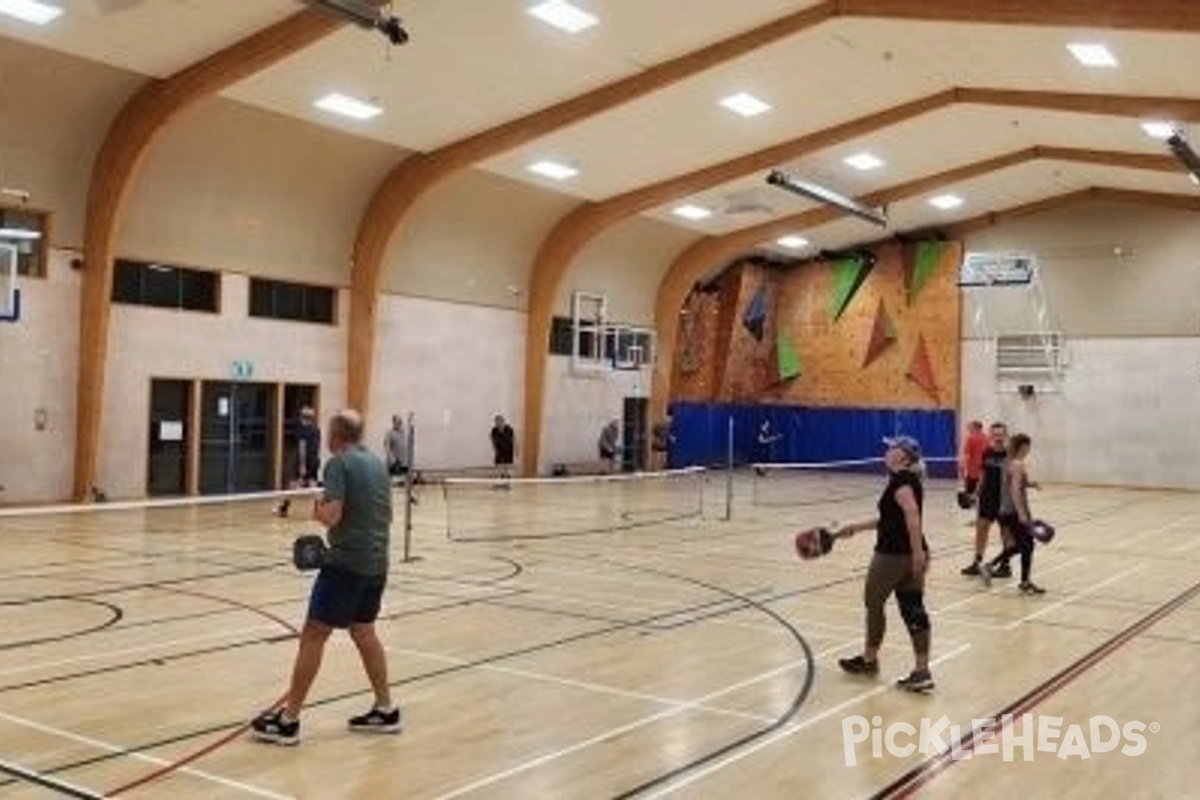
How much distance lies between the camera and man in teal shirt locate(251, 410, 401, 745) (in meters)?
6.57

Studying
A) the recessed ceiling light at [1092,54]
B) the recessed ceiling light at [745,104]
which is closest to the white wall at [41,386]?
the recessed ceiling light at [745,104]

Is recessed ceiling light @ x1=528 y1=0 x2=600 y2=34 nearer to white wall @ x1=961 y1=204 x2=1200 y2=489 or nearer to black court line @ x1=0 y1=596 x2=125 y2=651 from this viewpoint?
black court line @ x1=0 y1=596 x2=125 y2=651

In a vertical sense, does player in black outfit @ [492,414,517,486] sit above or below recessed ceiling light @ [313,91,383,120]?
below

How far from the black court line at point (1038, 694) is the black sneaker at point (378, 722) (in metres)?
2.73

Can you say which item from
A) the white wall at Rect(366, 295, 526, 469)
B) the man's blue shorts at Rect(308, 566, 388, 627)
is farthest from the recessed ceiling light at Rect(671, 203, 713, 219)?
the man's blue shorts at Rect(308, 566, 388, 627)

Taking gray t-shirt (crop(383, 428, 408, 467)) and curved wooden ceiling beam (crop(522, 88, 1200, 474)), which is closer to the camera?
curved wooden ceiling beam (crop(522, 88, 1200, 474))

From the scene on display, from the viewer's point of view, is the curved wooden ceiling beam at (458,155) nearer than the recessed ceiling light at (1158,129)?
Yes

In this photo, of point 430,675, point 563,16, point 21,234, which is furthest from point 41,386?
point 430,675

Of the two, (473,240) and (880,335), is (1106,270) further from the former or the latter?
(473,240)

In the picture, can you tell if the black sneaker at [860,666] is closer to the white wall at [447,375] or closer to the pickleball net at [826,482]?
the pickleball net at [826,482]

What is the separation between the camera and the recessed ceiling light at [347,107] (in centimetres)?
2164

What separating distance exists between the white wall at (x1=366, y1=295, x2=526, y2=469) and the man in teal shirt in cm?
2037

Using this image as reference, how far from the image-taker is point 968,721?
7.53m

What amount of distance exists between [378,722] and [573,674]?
79.8 inches
